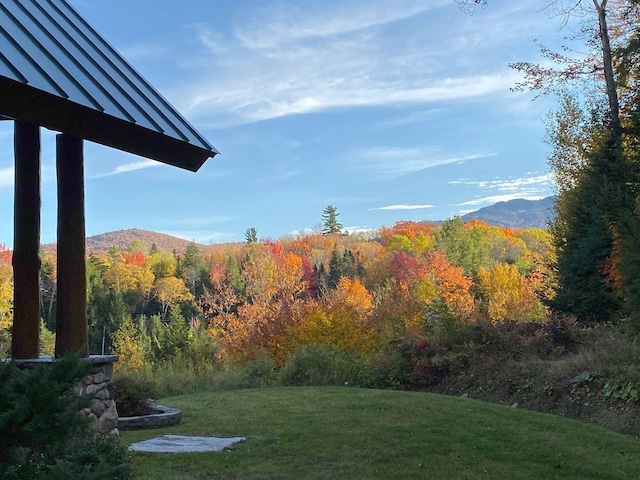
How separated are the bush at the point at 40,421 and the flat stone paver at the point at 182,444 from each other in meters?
2.86

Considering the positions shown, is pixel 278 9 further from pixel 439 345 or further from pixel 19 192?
pixel 19 192

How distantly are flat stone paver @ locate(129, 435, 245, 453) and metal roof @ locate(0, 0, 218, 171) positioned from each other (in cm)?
269

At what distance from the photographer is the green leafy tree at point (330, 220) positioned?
78375mm

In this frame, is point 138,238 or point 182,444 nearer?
point 182,444

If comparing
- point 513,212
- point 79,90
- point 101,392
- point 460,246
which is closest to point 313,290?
point 460,246

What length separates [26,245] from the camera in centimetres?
452

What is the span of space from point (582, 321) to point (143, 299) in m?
32.2

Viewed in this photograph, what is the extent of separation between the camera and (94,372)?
4547 mm

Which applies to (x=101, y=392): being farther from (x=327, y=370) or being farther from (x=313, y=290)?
(x=313, y=290)

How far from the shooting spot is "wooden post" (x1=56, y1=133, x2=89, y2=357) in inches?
179

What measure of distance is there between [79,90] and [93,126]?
407mm

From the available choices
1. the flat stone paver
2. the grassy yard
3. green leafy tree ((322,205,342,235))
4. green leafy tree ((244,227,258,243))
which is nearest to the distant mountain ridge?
green leafy tree ((244,227,258,243))

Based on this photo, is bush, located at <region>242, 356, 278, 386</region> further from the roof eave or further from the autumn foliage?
the roof eave

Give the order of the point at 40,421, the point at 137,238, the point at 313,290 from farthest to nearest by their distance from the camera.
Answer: the point at 137,238 < the point at 313,290 < the point at 40,421
